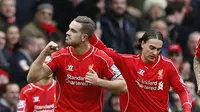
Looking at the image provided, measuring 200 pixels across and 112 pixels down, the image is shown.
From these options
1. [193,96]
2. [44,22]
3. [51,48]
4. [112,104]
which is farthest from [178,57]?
[51,48]

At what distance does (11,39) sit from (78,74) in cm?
443

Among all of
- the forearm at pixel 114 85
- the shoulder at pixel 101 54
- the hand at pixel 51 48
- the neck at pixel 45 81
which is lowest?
the forearm at pixel 114 85

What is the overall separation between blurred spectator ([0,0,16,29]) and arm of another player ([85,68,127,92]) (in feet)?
15.6

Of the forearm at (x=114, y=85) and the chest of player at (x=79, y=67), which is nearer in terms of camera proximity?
the forearm at (x=114, y=85)

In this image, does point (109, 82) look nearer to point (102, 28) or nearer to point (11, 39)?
point (11, 39)

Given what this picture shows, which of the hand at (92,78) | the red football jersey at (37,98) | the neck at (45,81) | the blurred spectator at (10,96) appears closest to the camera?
the hand at (92,78)

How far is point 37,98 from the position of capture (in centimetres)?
1334

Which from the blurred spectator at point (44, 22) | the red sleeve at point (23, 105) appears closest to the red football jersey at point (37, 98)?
the red sleeve at point (23, 105)

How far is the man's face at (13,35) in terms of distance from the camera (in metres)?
16.2

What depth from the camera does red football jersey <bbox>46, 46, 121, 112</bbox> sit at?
12.1m

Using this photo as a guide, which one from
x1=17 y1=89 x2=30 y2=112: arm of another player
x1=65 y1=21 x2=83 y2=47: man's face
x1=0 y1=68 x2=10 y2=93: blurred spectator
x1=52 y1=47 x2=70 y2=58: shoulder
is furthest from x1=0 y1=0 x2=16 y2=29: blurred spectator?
x1=65 y1=21 x2=83 y2=47: man's face

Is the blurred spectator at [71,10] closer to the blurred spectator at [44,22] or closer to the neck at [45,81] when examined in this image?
the blurred spectator at [44,22]

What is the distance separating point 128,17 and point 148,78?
4917 mm

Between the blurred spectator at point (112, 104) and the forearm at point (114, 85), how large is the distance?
4083mm
